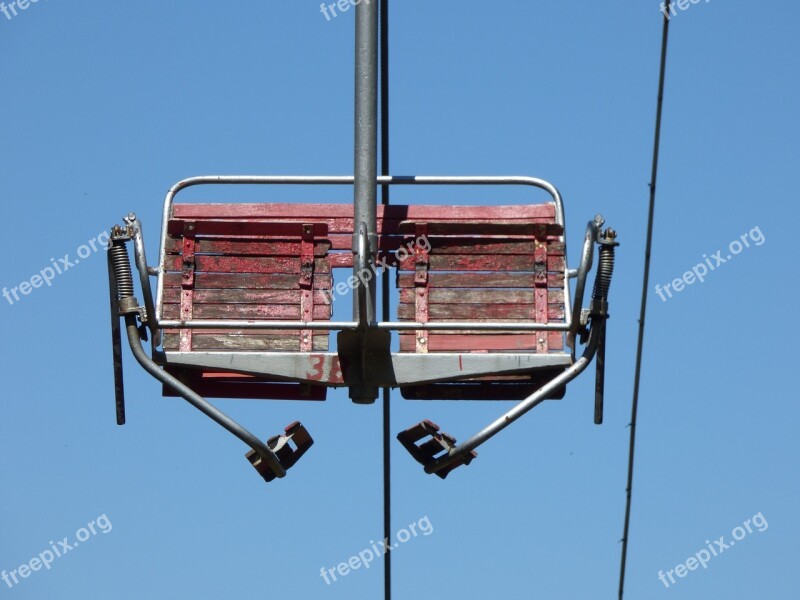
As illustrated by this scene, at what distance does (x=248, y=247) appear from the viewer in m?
13.3

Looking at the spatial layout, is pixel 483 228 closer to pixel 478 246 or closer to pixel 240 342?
pixel 478 246

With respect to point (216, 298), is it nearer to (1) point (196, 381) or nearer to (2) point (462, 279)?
(1) point (196, 381)

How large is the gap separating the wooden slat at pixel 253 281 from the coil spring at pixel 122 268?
2.27ft

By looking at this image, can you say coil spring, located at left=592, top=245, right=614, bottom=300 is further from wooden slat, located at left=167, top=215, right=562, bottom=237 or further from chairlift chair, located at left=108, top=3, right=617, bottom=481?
wooden slat, located at left=167, top=215, right=562, bottom=237

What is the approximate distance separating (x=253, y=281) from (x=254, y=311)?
0.76 ft

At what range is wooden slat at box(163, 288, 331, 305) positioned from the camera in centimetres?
1312

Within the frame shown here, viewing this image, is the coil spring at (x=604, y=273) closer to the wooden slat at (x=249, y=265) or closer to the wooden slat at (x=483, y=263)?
the wooden slat at (x=483, y=263)

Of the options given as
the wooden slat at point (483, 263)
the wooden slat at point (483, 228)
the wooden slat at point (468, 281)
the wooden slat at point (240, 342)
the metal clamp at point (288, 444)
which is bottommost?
the metal clamp at point (288, 444)

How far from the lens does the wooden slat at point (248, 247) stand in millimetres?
13297

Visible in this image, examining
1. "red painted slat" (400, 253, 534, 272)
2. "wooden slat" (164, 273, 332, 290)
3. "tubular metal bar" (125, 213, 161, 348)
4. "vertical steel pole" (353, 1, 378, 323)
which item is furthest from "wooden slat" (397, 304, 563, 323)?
"tubular metal bar" (125, 213, 161, 348)

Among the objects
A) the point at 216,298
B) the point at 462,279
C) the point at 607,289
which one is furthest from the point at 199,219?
the point at 607,289

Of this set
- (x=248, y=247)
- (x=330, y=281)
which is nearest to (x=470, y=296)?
(x=330, y=281)

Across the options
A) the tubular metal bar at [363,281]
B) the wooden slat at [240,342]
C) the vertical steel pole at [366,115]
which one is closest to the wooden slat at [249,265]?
the wooden slat at [240,342]

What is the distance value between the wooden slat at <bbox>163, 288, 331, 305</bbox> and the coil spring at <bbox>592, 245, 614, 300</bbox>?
1.86 m
